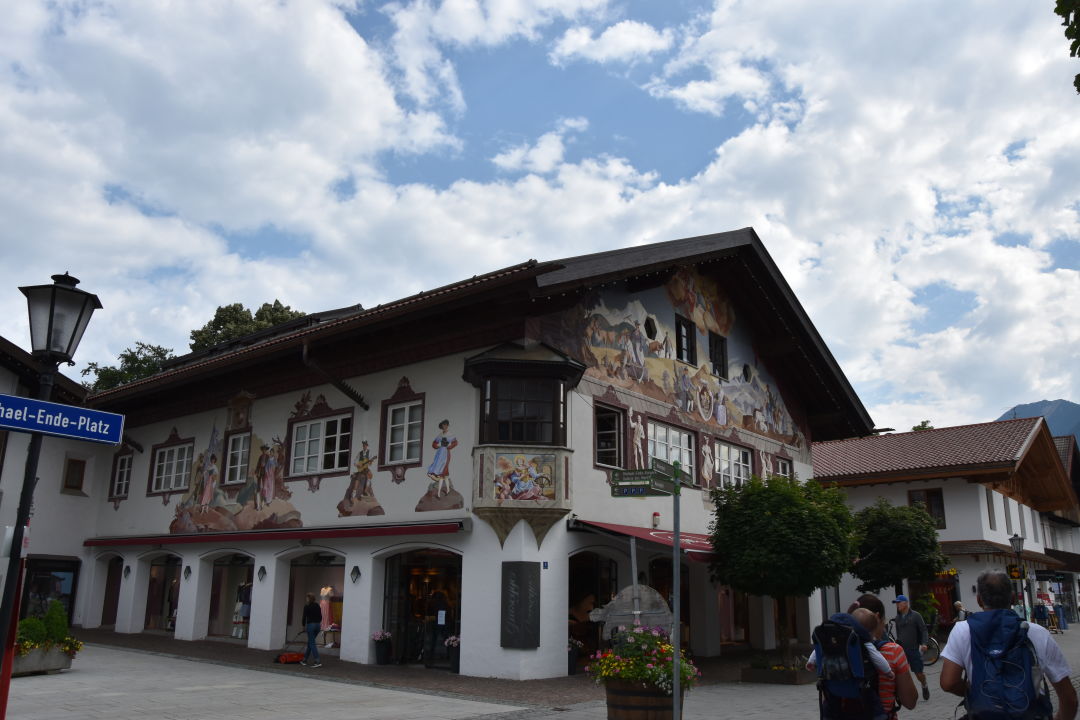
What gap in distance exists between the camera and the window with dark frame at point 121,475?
1005 inches

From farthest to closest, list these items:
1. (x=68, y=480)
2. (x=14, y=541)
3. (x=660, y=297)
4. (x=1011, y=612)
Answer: (x=68, y=480) < (x=660, y=297) < (x=14, y=541) < (x=1011, y=612)

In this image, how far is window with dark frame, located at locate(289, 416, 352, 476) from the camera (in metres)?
19.1

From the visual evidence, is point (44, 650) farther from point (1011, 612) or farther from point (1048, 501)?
point (1048, 501)

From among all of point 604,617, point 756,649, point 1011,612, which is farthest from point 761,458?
point 1011,612

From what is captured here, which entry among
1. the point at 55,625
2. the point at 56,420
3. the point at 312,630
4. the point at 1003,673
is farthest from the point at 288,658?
the point at 1003,673

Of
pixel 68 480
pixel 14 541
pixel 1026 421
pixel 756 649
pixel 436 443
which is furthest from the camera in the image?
pixel 1026 421

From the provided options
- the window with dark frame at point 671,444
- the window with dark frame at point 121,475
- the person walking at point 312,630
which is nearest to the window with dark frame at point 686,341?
the window with dark frame at point 671,444

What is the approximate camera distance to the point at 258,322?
132 ft

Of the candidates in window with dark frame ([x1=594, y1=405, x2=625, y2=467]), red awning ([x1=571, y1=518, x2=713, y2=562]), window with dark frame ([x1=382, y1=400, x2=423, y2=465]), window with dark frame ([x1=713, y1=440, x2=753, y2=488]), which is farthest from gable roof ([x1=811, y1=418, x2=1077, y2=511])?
window with dark frame ([x1=382, y1=400, x2=423, y2=465])

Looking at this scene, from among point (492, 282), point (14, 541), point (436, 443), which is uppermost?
point (492, 282)

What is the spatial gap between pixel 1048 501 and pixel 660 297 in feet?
94.0

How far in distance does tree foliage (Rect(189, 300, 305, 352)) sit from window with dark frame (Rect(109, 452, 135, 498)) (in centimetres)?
1418

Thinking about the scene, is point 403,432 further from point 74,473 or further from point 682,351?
point 74,473

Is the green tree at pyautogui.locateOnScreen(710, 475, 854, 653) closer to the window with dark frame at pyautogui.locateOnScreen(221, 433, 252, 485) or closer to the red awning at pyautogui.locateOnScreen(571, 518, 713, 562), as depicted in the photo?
the red awning at pyautogui.locateOnScreen(571, 518, 713, 562)
